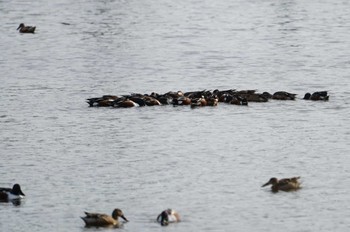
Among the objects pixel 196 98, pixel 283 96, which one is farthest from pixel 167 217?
pixel 283 96

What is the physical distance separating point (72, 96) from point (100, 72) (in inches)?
226

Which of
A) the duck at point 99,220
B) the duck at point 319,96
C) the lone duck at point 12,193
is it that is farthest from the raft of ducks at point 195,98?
the duck at point 99,220

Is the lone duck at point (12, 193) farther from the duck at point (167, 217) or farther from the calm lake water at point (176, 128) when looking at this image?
the duck at point (167, 217)

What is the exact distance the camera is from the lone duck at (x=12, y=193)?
25672 millimetres

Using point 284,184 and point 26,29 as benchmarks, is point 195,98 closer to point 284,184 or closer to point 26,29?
point 284,184

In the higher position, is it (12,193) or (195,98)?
(195,98)

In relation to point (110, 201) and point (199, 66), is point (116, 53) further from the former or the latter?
point (110, 201)

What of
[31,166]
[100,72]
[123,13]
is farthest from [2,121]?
[123,13]

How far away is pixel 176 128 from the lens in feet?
110

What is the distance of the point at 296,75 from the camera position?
43.3 metres

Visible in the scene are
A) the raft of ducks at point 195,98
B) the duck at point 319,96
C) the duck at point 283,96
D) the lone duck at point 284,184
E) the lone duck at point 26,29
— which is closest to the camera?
the lone duck at point 284,184

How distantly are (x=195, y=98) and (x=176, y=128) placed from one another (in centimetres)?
354

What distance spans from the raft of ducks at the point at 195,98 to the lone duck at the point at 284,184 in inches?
409

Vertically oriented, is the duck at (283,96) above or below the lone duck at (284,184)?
above
